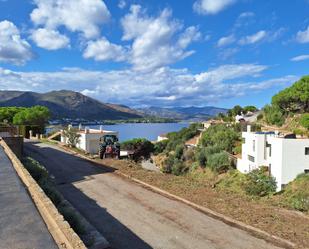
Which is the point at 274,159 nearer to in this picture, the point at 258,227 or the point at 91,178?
the point at 91,178

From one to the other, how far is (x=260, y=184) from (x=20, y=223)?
28366 millimetres

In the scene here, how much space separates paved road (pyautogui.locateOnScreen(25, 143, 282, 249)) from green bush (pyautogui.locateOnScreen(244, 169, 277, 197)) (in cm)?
1454

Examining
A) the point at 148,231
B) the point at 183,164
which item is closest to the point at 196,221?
the point at 148,231

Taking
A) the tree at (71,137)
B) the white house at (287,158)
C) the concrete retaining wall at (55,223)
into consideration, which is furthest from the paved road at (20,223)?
the tree at (71,137)

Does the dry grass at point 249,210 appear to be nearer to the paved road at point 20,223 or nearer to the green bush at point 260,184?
the paved road at point 20,223

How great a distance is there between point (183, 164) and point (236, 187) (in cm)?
2084

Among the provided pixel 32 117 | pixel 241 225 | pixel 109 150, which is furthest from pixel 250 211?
pixel 32 117

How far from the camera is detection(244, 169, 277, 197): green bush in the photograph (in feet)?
101

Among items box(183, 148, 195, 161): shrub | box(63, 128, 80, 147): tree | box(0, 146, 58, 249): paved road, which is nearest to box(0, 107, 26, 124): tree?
box(63, 128, 80, 147): tree

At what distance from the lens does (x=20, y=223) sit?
24.7ft

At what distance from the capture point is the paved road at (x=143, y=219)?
34.1ft

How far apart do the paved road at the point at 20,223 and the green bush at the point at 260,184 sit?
73.1ft

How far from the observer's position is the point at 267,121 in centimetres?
7019

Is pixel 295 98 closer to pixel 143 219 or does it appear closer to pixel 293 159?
pixel 293 159
